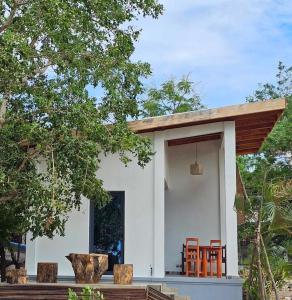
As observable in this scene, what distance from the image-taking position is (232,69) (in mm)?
26766

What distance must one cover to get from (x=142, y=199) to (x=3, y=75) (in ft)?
12.4

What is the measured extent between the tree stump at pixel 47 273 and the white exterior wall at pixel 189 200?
4120 millimetres

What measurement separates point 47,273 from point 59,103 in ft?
9.10

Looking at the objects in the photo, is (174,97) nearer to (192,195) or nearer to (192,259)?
(192,195)

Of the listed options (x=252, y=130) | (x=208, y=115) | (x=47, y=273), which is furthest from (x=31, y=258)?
(x=252, y=130)

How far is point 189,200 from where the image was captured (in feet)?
42.1

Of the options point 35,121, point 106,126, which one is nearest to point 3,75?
point 35,121

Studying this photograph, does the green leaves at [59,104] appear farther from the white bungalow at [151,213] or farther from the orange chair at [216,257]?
the orange chair at [216,257]

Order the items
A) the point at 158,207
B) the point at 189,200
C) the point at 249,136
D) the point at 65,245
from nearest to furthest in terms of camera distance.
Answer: the point at 158,207 → the point at 65,245 → the point at 249,136 → the point at 189,200

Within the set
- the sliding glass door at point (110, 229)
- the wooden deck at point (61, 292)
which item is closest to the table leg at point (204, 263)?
the sliding glass door at point (110, 229)

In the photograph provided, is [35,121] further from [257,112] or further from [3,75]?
[257,112]

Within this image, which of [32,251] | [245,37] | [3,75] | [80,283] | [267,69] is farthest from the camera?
[267,69]

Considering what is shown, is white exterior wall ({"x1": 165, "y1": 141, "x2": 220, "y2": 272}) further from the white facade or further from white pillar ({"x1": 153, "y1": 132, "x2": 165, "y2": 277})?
white pillar ({"x1": 153, "y1": 132, "x2": 165, "y2": 277})

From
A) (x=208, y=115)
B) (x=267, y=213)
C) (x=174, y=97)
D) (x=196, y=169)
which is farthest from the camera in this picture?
(x=174, y=97)
